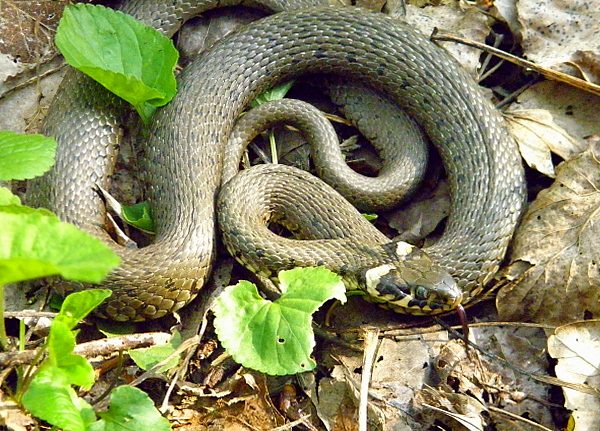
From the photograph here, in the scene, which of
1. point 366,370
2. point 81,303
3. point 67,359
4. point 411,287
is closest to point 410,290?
point 411,287

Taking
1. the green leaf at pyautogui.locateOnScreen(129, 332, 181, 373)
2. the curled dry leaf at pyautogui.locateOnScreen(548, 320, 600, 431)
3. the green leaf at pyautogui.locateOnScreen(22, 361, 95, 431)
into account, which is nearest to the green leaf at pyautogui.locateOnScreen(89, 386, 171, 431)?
the green leaf at pyautogui.locateOnScreen(22, 361, 95, 431)

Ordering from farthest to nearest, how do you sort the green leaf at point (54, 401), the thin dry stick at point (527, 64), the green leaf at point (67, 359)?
the thin dry stick at point (527, 64) → the green leaf at point (67, 359) → the green leaf at point (54, 401)

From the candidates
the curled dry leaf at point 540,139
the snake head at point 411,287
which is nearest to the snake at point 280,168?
the snake head at point 411,287

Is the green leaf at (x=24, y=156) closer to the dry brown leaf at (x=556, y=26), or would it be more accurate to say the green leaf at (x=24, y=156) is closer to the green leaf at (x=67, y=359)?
the green leaf at (x=67, y=359)

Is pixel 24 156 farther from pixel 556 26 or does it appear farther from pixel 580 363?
pixel 556 26

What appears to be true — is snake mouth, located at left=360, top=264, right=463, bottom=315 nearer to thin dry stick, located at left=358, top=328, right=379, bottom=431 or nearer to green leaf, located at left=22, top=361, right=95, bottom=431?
thin dry stick, located at left=358, top=328, right=379, bottom=431

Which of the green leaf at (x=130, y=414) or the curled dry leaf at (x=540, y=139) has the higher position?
the curled dry leaf at (x=540, y=139)
